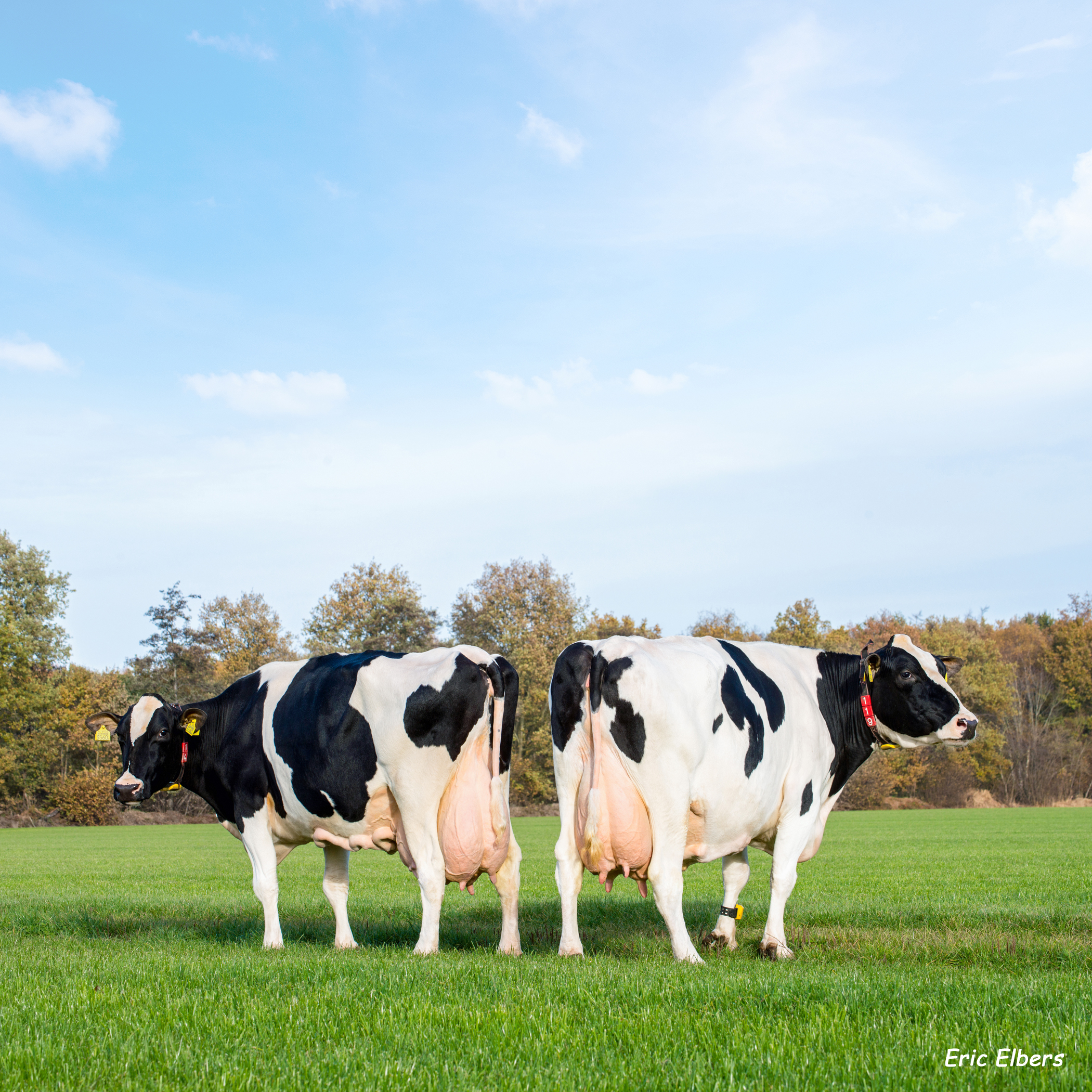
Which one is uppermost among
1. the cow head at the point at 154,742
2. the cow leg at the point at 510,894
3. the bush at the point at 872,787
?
the cow head at the point at 154,742

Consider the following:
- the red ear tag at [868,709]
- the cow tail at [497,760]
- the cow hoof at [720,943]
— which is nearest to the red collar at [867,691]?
the red ear tag at [868,709]

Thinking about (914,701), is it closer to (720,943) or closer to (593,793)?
(720,943)

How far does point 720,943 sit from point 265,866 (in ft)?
14.3

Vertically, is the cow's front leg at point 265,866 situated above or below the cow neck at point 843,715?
below

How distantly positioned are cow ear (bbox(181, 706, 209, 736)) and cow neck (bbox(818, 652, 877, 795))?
6306 millimetres

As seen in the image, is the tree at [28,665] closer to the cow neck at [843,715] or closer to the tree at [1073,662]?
Result: the cow neck at [843,715]

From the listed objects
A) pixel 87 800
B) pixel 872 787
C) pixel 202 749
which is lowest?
pixel 872 787

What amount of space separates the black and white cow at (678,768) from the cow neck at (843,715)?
0.33 m

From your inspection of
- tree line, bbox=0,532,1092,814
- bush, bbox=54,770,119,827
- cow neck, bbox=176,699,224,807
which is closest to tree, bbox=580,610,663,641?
tree line, bbox=0,532,1092,814

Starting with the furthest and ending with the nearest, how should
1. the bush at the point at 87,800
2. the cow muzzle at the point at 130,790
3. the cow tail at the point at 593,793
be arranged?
the bush at the point at 87,800 < the cow muzzle at the point at 130,790 < the cow tail at the point at 593,793

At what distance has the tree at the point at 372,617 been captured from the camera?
67875 mm

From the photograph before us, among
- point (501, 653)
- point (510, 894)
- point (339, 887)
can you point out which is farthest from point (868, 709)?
point (501, 653)

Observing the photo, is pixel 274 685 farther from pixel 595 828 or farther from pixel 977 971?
pixel 977 971

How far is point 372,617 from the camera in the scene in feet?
224
